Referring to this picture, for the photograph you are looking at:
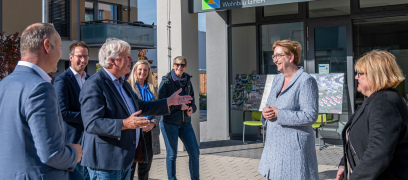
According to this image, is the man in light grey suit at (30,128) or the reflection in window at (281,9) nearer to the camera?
the man in light grey suit at (30,128)

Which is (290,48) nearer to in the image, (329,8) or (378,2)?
(378,2)

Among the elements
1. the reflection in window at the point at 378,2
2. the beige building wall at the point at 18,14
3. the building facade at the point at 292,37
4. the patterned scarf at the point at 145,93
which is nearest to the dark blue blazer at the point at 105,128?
the patterned scarf at the point at 145,93

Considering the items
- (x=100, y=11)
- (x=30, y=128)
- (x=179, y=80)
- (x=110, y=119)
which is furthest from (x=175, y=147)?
(x=100, y=11)

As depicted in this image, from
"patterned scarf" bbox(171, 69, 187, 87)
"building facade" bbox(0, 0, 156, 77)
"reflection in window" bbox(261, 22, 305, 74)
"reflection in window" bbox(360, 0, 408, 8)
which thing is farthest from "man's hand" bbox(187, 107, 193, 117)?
"building facade" bbox(0, 0, 156, 77)

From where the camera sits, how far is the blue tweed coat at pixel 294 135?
367 centimetres

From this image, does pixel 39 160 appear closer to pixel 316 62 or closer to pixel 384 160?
pixel 384 160

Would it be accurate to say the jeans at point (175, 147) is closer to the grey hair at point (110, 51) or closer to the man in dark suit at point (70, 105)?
the man in dark suit at point (70, 105)

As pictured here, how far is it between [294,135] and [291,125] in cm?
10

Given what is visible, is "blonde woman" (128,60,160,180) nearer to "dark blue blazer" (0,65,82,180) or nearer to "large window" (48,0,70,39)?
"dark blue blazer" (0,65,82,180)

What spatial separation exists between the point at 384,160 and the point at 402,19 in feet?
25.4

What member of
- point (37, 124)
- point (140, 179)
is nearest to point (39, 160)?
point (37, 124)

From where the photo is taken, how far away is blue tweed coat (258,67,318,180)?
12.0 ft

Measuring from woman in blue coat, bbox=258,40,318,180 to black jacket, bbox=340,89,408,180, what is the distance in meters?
1.03

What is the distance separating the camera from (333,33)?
32.7 ft
